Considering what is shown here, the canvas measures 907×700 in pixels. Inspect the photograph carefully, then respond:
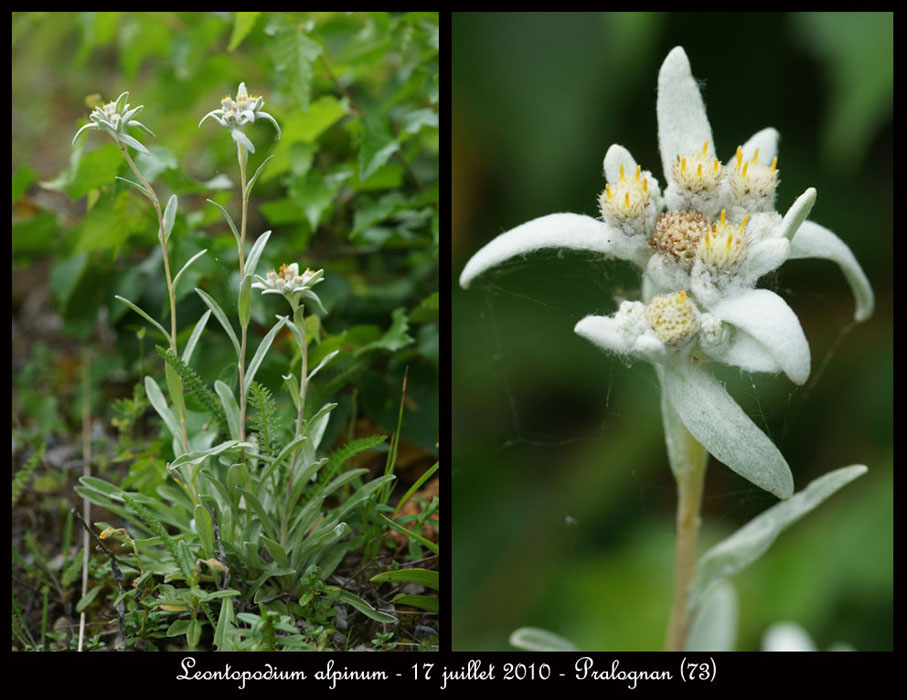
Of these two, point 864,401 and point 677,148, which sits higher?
point 677,148

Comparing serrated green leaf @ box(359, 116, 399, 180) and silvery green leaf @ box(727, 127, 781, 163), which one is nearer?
silvery green leaf @ box(727, 127, 781, 163)

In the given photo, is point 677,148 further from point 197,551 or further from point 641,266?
point 197,551

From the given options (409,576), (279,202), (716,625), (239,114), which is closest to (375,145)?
(279,202)

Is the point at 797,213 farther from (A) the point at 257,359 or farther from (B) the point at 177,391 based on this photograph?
(B) the point at 177,391

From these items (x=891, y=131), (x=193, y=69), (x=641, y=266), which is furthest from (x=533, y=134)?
(x=193, y=69)

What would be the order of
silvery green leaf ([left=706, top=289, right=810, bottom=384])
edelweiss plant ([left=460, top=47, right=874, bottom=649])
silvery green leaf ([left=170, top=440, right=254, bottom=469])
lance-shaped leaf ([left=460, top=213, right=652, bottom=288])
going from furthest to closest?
silvery green leaf ([left=170, top=440, right=254, bottom=469]), lance-shaped leaf ([left=460, top=213, right=652, bottom=288]), edelweiss plant ([left=460, top=47, right=874, bottom=649]), silvery green leaf ([left=706, top=289, right=810, bottom=384])

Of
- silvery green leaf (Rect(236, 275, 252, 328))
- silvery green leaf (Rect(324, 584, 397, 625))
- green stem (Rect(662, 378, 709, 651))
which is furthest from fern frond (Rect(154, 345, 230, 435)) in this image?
green stem (Rect(662, 378, 709, 651))

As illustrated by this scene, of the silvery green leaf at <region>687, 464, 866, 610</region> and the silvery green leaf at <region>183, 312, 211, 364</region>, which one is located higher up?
the silvery green leaf at <region>183, 312, 211, 364</region>

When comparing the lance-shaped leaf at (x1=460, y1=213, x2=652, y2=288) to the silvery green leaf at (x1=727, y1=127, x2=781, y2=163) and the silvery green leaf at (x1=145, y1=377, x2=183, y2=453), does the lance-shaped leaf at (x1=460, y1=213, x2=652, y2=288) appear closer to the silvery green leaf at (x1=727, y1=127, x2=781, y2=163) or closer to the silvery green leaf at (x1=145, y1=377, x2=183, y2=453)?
the silvery green leaf at (x1=727, y1=127, x2=781, y2=163)
